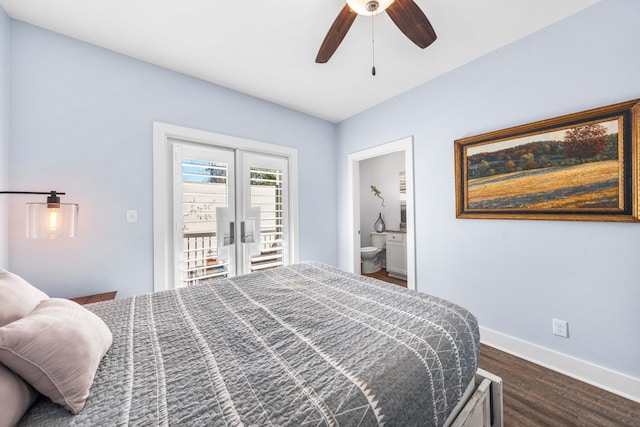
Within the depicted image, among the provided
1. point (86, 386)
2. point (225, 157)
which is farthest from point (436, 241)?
point (86, 386)

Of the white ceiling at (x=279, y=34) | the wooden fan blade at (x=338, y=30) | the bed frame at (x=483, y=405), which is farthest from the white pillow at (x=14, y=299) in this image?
the wooden fan blade at (x=338, y=30)

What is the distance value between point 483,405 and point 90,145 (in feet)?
10.6

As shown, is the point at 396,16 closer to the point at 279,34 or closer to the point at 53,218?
the point at 279,34

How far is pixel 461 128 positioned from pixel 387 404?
8.33ft

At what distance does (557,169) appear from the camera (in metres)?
1.89

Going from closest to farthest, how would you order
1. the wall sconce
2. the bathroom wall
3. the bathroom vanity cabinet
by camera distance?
the wall sconce → the bathroom vanity cabinet → the bathroom wall

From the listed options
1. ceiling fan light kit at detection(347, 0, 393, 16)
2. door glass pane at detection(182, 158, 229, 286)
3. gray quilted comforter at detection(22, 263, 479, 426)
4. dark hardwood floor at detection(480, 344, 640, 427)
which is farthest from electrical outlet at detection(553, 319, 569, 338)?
door glass pane at detection(182, 158, 229, 286)

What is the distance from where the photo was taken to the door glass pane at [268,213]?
3088mm

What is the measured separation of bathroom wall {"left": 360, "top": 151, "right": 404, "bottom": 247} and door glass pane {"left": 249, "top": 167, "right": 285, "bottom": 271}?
2595mm

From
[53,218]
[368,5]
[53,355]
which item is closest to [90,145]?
[53,218]

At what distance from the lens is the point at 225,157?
282 cm

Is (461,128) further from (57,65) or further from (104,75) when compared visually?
(57,65)

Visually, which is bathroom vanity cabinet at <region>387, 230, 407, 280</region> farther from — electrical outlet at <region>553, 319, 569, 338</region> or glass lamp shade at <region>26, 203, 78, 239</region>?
glass lamp shade at <region>26, 203, 78, 239</region>

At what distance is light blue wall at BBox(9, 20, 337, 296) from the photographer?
5.94 ft
